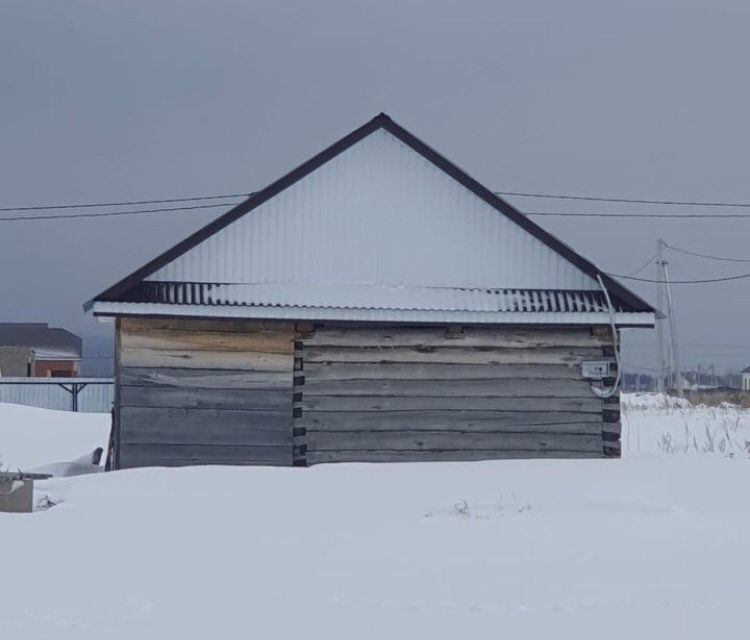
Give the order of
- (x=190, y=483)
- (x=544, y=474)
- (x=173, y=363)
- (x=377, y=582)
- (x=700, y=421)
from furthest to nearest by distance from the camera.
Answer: (x=700, y=421) < (x=173, y=363) < (x=544, y=474) < (x=190, y=483) < (x=377, y=582)

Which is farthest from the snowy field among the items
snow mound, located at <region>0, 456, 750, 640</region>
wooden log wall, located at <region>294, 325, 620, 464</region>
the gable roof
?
the gable roof

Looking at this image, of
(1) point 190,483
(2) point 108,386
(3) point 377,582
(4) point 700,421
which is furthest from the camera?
(2) point 108,386

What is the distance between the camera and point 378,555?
278 inches

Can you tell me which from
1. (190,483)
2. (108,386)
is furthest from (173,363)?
(108,386)

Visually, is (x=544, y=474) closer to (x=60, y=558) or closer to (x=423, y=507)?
(x=423, y=507)

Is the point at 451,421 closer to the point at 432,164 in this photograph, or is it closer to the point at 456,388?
the point at 456,388

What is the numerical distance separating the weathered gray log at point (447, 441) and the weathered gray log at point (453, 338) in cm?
113

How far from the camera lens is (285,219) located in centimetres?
1348

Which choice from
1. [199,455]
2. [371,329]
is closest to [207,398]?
[199,455]

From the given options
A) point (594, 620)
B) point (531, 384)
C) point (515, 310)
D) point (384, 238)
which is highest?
point (384, 238)

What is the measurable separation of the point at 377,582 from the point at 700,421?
23472 millimetres

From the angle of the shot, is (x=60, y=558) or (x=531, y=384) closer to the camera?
(x=60, y=558)

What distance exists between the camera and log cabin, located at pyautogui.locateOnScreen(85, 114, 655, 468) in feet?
42.7

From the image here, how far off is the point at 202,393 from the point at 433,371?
115 inches
